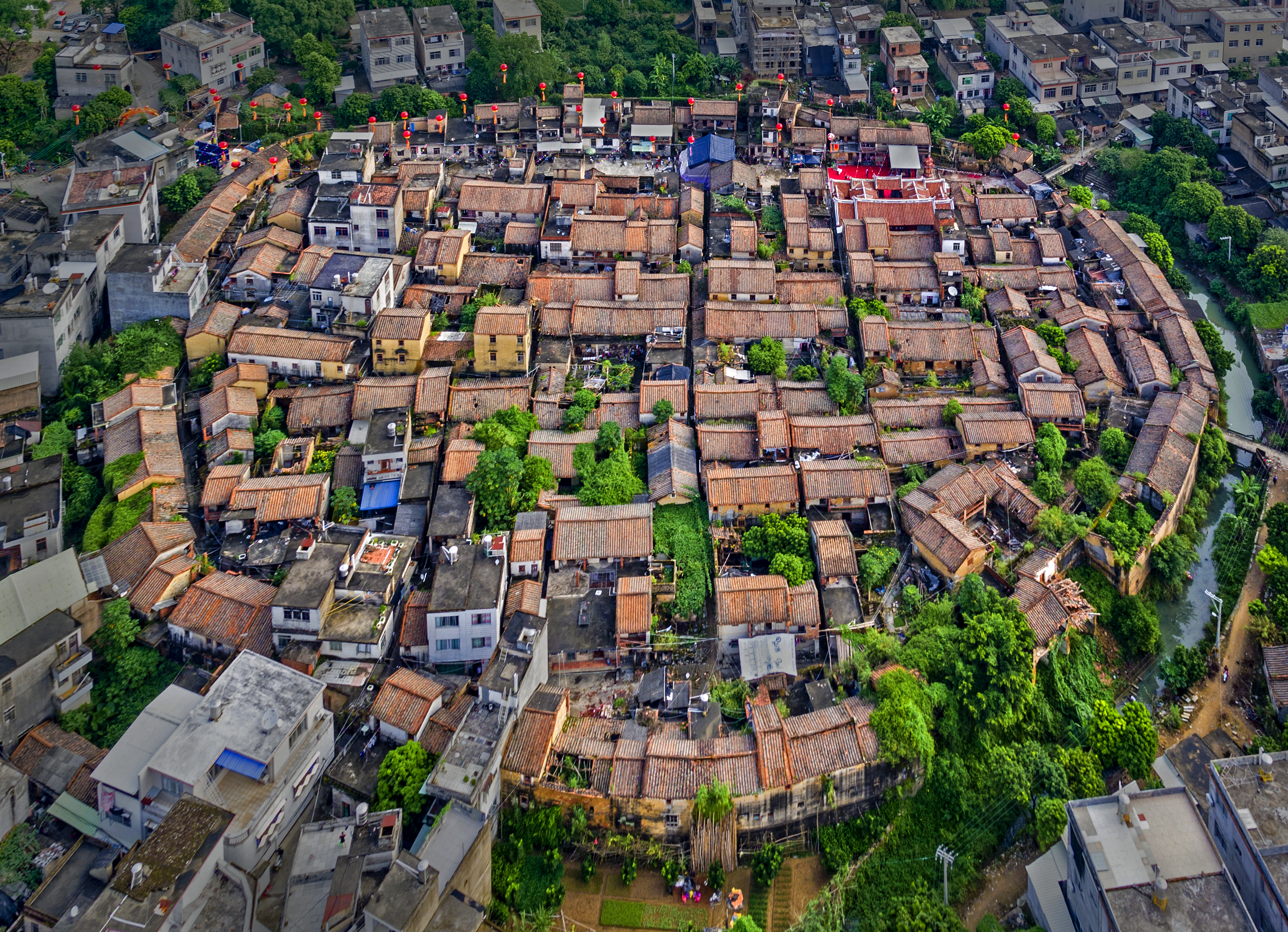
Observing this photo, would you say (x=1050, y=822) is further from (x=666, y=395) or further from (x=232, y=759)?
(x=232, y=759)

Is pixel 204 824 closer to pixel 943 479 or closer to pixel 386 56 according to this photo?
pixel 943 479

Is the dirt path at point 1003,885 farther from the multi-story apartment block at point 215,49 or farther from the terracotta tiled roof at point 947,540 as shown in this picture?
the multi-story apartment block at point 215,49

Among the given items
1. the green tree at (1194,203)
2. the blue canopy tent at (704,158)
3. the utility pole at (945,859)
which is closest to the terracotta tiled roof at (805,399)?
the utility pole at (945,859)

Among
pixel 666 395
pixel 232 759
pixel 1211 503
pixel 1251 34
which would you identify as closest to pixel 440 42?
pixel 666 395

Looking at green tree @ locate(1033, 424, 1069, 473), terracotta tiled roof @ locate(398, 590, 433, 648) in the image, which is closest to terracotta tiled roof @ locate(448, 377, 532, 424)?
terracotta tiled roof @ locate(398, 590, 433, 648)

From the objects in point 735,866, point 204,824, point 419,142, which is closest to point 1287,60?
point 419,142
